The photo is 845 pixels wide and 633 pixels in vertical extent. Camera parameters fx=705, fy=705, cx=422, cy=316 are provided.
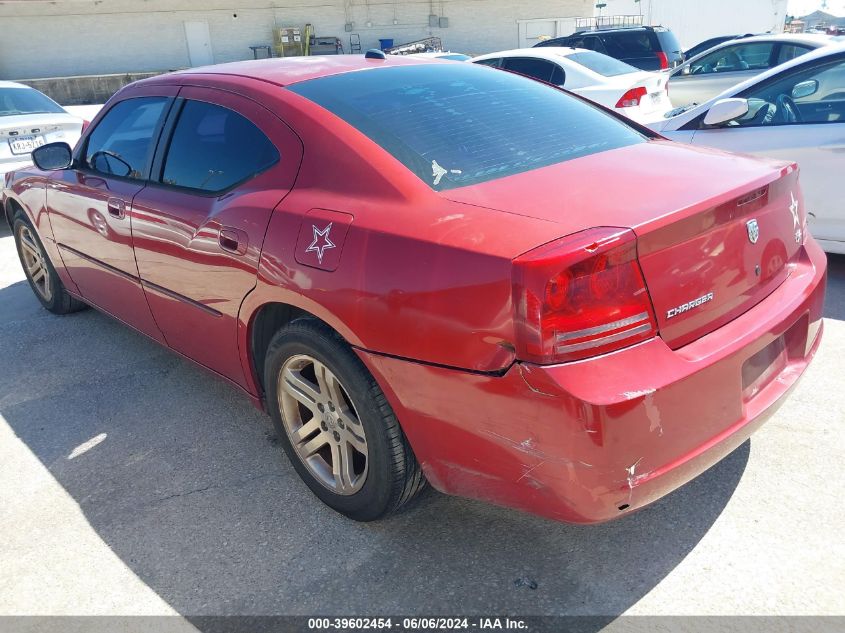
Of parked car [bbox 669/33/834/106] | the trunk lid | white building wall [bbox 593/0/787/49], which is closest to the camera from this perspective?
the trunk lid

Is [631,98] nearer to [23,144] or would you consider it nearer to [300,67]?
[300,67]

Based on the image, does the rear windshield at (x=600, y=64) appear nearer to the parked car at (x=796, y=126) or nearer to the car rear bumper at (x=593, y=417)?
the parked car at (x=796, y=126)

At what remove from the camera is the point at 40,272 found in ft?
16.4

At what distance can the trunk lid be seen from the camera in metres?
1.96

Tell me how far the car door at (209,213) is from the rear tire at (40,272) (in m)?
1.77

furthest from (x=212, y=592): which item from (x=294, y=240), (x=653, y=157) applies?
(x=653, y=157)

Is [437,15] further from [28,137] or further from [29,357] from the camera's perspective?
[29,357]

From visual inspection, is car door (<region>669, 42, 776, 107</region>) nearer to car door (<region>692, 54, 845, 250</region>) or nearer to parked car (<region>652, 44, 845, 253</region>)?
parked car (<region>652, 44, 845, 253</region>)

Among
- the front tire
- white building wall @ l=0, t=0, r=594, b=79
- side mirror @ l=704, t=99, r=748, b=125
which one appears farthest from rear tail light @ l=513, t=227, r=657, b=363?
white building wall @ l=0, t=0, r=594, b=79

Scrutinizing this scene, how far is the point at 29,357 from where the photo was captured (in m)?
4.37

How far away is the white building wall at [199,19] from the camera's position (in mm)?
29469

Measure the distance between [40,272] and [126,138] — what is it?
1.83 m

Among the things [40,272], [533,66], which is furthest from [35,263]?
[533,66]

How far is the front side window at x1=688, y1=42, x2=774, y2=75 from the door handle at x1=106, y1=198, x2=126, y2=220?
961cm
